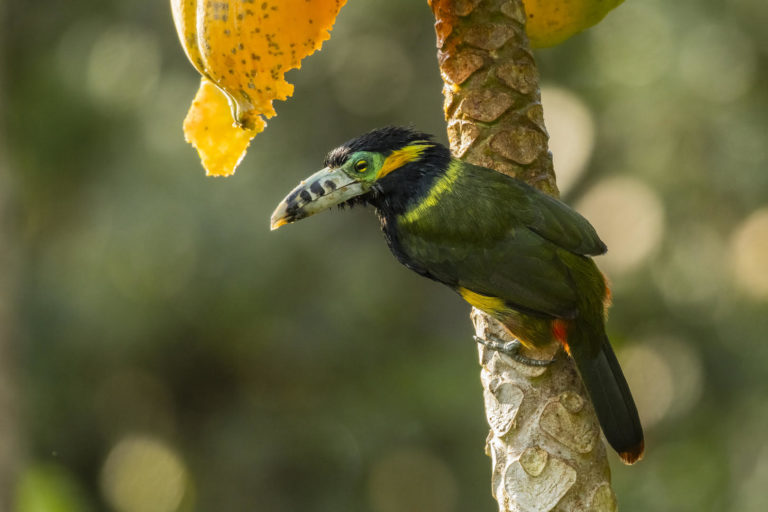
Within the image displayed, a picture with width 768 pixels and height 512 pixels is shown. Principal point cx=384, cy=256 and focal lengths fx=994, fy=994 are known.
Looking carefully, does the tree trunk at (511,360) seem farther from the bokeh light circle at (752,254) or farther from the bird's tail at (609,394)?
the bokeh light circle at (752,254)

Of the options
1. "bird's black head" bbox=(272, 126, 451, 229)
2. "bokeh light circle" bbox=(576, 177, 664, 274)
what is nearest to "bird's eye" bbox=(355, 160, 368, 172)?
"bird's black head" bbox=(272, 126, 451, 229)

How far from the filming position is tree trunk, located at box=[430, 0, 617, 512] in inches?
52.8

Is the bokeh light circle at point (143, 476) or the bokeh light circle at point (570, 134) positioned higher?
the bokeh light circle at point (570, 134)

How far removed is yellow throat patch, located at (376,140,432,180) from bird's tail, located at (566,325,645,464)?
0.41m

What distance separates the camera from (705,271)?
784 centimetres

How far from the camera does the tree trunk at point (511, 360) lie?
1341 mm

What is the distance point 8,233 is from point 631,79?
5138 millimetres

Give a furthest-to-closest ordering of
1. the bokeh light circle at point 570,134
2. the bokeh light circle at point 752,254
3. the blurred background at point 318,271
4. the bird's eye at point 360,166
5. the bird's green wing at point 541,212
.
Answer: the bokeh light circle at point 570,134, the blurred background at point 318,271, the bokeh light circle at point 752,254, the bird's eye at point 360,166, the bird's green wing at point 541,212

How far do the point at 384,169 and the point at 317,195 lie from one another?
18 centimetres

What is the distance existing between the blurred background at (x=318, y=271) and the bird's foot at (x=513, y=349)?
610 centimetres

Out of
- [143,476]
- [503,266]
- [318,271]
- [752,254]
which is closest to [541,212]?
[503,266]

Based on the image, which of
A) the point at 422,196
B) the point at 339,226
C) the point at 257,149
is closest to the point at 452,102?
the point at 422,196

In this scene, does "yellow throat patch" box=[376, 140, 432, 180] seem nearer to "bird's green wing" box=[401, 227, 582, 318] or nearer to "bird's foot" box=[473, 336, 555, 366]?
"bird's green wing" box=[401, 227, 582, 318]

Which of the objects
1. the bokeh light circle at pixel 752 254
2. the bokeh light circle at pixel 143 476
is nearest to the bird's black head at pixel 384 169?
the bokeh light circle at pixel 752 254
